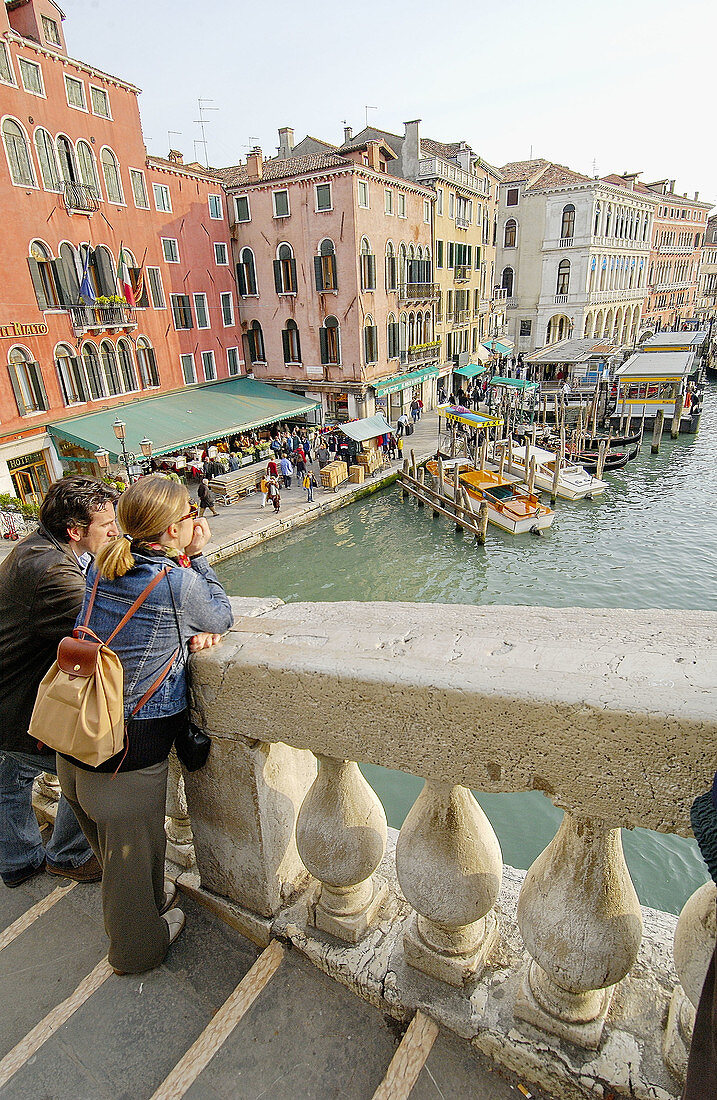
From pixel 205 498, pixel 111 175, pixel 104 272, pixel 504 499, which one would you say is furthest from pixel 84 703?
pixel 111 175

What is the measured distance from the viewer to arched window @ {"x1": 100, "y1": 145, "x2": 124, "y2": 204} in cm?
1811

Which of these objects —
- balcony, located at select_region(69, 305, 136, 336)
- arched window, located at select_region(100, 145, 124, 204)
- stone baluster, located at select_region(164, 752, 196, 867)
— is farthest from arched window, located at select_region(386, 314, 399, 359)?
stone baluster, located at select_region(164, 752, 196, 867)

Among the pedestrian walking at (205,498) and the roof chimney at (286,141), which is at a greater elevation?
the roof chimney at (286,141)

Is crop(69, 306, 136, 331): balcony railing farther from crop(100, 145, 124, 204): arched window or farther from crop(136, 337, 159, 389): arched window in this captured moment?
crop(100, 145, 124, 204): arched window

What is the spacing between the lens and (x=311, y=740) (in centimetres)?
145

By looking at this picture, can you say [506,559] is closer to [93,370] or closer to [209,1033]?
[93,370]

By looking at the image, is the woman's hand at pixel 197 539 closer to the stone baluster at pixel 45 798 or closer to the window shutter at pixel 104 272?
the stone baluster at pixel 45 798

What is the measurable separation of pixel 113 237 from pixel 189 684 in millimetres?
21038

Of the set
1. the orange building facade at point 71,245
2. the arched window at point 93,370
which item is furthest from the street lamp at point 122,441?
the arched window at point 93,370

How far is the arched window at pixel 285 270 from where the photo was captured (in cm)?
2370

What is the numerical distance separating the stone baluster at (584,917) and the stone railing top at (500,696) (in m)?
0.12

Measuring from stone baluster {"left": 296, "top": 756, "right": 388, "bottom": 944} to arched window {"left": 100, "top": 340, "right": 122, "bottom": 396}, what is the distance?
1989 cm

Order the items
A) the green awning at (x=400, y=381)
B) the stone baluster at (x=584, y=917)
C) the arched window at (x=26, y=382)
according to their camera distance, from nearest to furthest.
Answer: the stone baluster at (x=584, y=917)
the arched window at (x=26, y=382)
the green awning at (x=400, y=381)

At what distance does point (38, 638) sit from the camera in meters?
1.98
